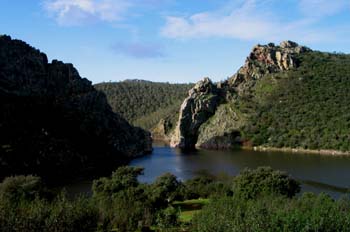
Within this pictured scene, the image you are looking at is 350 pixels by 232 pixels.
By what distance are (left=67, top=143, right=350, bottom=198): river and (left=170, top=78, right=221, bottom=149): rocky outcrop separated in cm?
4471

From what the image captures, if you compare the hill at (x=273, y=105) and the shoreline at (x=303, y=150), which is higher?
the hill at (x=273, y=105)

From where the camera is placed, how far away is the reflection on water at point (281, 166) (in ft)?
264

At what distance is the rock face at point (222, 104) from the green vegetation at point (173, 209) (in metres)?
99.0

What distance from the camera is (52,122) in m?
113

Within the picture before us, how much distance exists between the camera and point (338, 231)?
93.4 feet

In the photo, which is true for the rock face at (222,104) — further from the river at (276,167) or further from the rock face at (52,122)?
the river at (276,167)

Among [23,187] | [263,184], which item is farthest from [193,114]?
[23,187]

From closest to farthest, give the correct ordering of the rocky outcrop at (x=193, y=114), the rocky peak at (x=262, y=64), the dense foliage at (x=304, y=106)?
the dense foliage at (x=304, y=106), the rocky outcrop at (x=193, y=114), the rocky peak at (x=262, y=64)

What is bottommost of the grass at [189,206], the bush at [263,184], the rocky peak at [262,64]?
the grass at [189,206]

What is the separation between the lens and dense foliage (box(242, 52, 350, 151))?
143625 mm

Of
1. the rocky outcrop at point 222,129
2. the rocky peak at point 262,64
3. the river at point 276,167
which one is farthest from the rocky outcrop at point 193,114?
the river at point 276,167

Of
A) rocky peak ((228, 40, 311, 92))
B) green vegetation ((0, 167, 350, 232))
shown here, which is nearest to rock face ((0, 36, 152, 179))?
green vegetation ((0, 167, 350, 232))

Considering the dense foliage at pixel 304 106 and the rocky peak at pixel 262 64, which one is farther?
the rocky peak at pixel 262 64

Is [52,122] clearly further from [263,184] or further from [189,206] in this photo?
[263,184]
